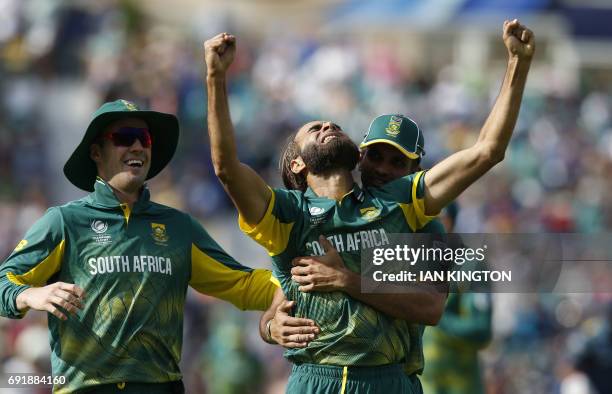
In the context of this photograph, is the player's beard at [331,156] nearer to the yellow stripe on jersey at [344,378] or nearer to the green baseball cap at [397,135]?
the green baseball cap at [397,135]

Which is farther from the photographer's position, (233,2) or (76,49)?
(233,2)

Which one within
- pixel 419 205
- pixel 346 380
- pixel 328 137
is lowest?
pixel 346 380

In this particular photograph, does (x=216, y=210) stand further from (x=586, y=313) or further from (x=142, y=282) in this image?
(x=142, y=282)

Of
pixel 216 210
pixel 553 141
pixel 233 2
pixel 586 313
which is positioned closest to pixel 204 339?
pixel 216 210

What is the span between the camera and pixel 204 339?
1717 centimetres

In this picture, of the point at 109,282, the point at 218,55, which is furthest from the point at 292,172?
the point at 109,282

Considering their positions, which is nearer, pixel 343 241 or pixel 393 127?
pixel 343 241

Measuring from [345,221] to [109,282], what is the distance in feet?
4.32

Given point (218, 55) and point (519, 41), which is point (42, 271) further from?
point (519, 41)

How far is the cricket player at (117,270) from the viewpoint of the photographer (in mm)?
7551

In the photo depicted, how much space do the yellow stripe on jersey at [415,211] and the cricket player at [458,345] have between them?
3021 mm

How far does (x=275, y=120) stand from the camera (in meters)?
22.3

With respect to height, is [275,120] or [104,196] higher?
[275,120]

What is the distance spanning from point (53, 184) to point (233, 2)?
1699 centimetres
